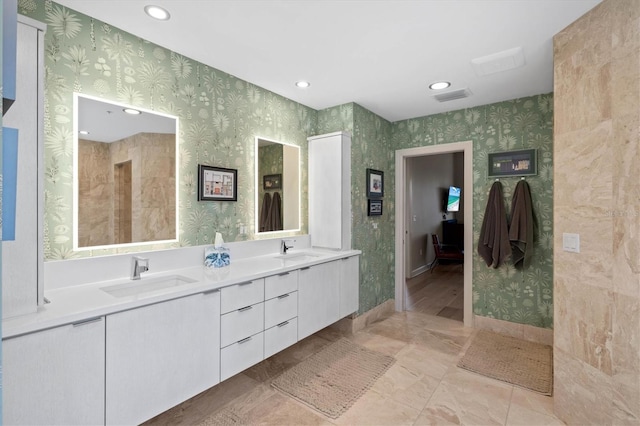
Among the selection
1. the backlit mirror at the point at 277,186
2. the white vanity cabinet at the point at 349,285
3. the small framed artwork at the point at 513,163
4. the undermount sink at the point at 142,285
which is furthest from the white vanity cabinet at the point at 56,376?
the small framed artwork at the point at 513,163

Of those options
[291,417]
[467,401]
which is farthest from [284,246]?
[467,401]

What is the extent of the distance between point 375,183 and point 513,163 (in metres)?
1.44

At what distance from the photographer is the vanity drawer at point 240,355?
199 centimetres

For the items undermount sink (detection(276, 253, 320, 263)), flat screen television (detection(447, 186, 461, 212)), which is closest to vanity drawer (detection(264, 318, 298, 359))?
undermount sink (detection(276, 253, 320, 263))

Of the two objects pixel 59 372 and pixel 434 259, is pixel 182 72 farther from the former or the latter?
pixel 434 259

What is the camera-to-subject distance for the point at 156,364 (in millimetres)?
1654

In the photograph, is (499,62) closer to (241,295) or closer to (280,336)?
(241,295)

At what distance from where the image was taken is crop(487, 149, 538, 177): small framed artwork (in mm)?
3190

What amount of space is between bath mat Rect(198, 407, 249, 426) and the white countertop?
862 millimetres

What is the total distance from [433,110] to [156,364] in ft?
11.6

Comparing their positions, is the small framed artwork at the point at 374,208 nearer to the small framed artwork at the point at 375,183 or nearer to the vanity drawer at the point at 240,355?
the small framed artwork at the point at 375,183

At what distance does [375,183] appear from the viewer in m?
3.71

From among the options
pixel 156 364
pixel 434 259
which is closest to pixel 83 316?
pixel 156 364

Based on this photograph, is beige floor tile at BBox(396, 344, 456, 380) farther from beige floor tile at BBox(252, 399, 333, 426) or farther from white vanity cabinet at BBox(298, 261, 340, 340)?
beige floor tile at BBox(252, 399, 333, 426)
